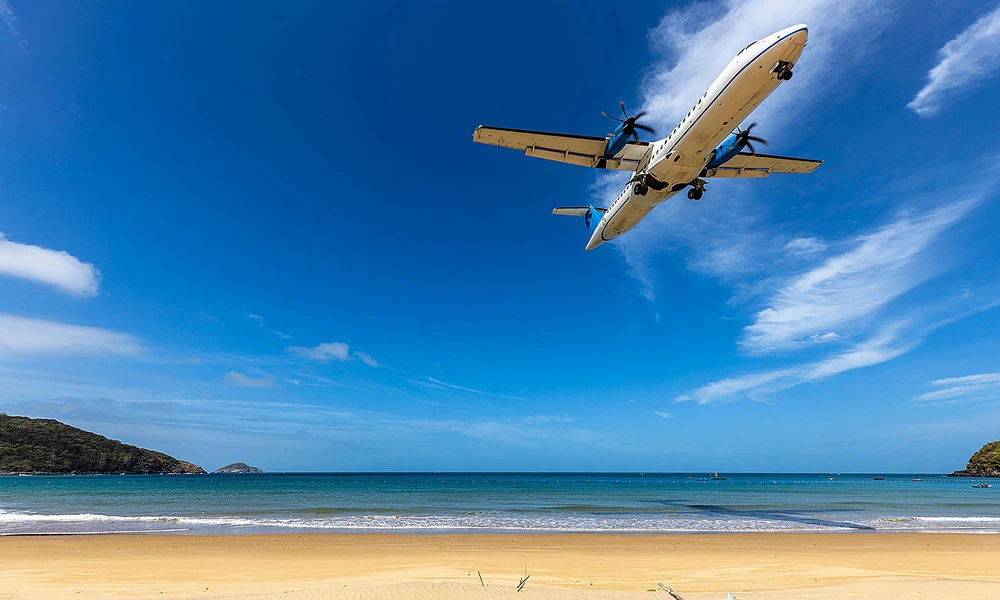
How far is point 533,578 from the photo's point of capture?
9898mm

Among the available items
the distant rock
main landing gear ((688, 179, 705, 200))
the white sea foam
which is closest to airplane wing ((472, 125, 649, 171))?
main landing gear ((688, 179, 705, 200))

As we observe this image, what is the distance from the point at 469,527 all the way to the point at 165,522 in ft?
46.0

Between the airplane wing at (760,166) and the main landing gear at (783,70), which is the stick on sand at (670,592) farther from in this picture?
the airplane wing at (760,166)

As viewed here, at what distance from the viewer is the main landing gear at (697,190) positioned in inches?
789

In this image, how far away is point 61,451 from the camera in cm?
10794

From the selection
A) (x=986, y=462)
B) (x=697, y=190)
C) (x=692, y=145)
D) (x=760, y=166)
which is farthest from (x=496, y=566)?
(x=986, y=462)

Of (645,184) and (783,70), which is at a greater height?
(783,70)

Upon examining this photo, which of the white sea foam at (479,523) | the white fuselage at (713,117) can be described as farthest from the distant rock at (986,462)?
the white fuselage at (713,117)

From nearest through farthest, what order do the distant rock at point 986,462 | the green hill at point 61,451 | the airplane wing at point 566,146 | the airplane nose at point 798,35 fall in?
1. the airplane nose at point 798,35
2. the airplane wing at point 566,146
3. the green hill at point 61,451
4. the distant rock at point 986,462

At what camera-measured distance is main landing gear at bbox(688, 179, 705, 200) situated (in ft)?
65.8

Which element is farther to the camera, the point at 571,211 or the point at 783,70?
the point at 571,211

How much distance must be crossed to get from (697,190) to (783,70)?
24.9ft

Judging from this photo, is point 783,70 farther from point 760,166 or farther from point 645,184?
point 760,166

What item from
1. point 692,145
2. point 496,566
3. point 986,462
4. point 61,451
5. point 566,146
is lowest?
point 986,462
